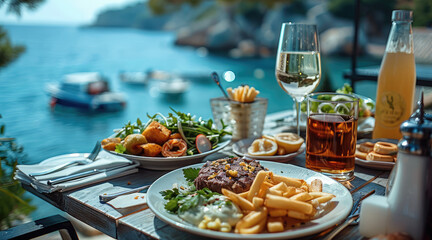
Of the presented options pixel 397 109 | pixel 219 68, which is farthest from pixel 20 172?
pixel 219 68

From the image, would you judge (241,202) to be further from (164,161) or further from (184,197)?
(164,161)

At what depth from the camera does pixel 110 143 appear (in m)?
1.23

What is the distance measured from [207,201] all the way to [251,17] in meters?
28.8

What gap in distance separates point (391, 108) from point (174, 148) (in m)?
0.77

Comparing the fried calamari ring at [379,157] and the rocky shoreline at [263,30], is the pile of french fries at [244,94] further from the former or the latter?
the rocky shoreline at [263,30]

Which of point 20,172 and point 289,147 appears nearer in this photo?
point 20,172

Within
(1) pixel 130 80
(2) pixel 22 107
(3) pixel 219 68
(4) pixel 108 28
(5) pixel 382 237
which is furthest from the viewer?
(4) pixel 108 28

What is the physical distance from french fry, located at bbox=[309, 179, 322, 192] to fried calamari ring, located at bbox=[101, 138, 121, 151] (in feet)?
2.12

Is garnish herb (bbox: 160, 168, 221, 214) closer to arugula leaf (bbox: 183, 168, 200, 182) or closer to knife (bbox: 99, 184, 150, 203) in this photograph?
arugula leaf (bbox: 183, 168, 200, 182)

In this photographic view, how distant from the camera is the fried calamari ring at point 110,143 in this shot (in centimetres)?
122

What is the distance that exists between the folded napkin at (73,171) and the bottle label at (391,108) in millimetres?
878

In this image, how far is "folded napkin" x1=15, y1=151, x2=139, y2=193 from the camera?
1045 mm

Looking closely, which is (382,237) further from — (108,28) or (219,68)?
(108,28)

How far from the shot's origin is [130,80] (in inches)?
925
